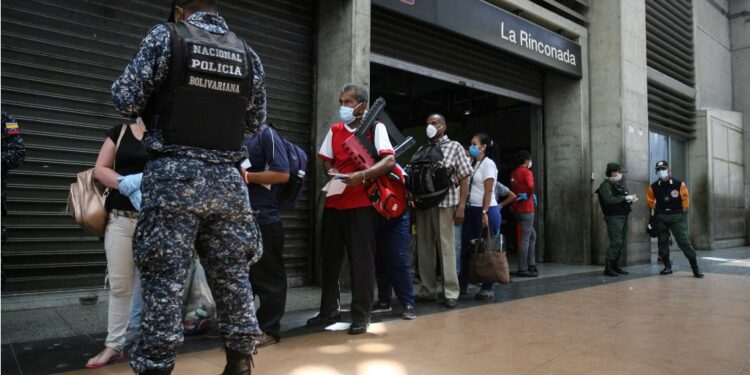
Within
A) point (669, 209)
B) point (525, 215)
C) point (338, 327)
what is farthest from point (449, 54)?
point (338, 327)

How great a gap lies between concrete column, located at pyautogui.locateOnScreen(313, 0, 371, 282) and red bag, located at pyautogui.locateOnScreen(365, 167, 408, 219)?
1743mm

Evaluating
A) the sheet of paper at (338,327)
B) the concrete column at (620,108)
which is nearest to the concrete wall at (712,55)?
the concrete column at (620,108)

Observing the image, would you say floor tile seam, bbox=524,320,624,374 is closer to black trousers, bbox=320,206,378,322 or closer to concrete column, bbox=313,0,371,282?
black trousers, bbox=320,206,378,322

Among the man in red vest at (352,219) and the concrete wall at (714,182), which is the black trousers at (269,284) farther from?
the concrete wall at (714,182)

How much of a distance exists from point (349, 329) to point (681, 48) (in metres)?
11.9

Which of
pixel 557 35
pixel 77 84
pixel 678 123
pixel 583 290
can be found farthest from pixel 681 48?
pixel 77 84

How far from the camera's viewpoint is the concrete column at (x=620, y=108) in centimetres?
909

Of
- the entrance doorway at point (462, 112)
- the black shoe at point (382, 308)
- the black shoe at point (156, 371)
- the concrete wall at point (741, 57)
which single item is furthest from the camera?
the concrete wall at point (741, 57)

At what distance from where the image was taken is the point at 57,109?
4.45 meters

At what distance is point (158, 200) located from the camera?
193 cm

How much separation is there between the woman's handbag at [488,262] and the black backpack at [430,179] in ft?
2.41

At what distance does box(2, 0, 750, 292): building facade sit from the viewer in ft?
14.5

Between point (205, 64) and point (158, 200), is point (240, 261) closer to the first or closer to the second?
point (158, 200)

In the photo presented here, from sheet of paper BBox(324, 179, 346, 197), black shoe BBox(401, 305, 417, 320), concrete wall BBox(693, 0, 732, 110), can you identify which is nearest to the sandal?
sheet of paper BBox(324, 179, 346, 197)
